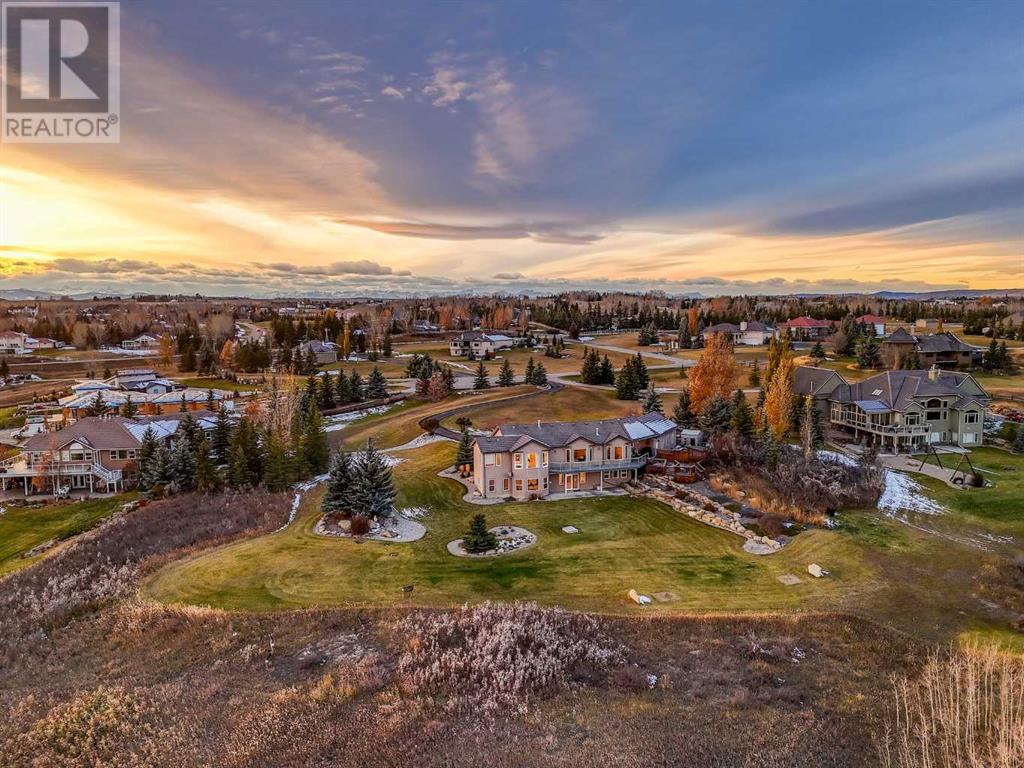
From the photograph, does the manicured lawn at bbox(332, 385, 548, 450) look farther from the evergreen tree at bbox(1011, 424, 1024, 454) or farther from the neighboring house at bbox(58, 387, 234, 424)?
the evergreen tree at bbox(1011, 424, 1024, 454)

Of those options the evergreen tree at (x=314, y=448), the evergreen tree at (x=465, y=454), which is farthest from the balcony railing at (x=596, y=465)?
the evergreen tree at (x=314, y=448)

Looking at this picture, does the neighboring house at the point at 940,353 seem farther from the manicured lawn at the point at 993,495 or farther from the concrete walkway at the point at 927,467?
the concrete walkway at the point at 927,467

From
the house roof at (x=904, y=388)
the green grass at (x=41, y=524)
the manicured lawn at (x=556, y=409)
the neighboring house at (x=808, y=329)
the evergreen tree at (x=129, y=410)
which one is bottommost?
the green grass at (x=41, y=524)

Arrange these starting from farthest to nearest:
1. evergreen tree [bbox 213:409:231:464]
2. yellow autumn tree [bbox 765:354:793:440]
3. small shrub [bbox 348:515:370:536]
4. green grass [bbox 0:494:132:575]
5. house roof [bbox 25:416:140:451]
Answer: yellow autumn tree [bbox 765:354:793:440]
evergreen tree [bbox 213:409:231:464]
house roof [bbox 25:416:140:451]
green grass [bbox 0:494:132:575]
small shrub [bbox 348:515:370:536]

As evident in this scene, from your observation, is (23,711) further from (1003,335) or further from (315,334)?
(1003,335)

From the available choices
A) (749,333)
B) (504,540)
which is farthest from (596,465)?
(749,333)

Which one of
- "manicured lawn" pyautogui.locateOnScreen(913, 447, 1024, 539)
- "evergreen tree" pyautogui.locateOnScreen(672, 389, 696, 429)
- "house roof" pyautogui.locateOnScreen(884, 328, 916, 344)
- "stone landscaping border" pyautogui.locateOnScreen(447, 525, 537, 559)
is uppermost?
"house roof" pyautogui.locateOnScreen(884, 328, 916, 344)

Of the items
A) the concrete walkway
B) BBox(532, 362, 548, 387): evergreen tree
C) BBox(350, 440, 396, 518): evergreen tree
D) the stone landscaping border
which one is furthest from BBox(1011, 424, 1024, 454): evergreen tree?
BBox(350, 440, 396, 518): evergreen tree

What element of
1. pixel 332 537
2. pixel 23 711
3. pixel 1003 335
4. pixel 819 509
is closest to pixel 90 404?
pixel 332 537
